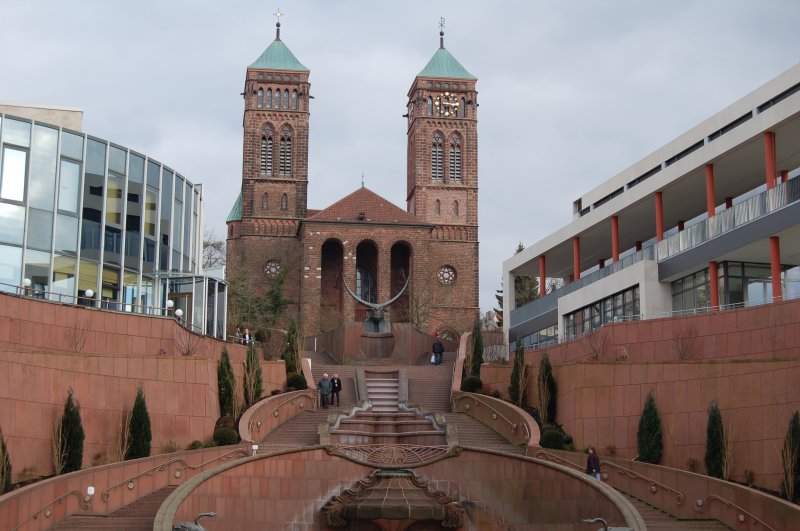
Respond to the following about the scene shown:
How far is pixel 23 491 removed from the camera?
21578mm

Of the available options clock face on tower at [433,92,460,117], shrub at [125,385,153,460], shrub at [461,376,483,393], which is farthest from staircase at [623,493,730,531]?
clock face on tower at [433,92,460,117]

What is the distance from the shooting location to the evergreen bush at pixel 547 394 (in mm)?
33344

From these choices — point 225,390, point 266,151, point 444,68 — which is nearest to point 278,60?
point 266,151

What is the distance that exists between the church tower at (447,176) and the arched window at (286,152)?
1016 cm

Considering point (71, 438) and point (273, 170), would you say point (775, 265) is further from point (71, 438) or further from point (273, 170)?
point (273, 170)

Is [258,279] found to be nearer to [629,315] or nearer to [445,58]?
[445,58]

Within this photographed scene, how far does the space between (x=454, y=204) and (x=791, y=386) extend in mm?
70656

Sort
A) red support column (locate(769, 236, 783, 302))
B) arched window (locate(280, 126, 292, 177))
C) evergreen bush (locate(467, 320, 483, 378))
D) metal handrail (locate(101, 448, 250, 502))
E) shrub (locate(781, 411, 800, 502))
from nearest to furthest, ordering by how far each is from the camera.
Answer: shrub (locate(781, 411, 800, 502))
metal handrail (locate(101, 448, 250, 502))
red support column (locate(769, 236, 783, 302))
evergreen bush (locate(467, 320, 483, 378))
arched window (locate(280, 126, 292, 177))

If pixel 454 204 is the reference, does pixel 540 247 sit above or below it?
below

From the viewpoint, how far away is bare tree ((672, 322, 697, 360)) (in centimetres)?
3256

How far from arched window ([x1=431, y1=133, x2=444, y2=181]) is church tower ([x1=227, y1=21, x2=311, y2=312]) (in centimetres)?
1035

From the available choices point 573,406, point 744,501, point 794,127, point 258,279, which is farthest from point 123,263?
point 258,279

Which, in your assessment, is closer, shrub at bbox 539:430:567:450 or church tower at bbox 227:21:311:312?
shrub at bbox 539:430:567:450

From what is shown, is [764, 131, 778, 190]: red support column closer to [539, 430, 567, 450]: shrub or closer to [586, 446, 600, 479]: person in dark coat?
[539, 430, 567, 450]: shrub
